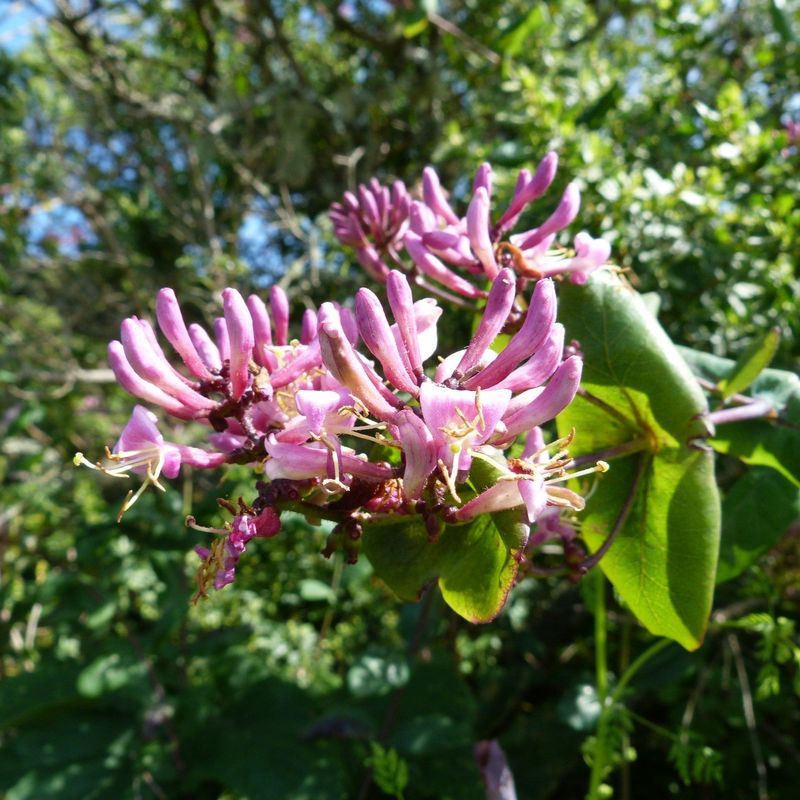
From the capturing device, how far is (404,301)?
0.71 m

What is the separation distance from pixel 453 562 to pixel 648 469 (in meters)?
0.35

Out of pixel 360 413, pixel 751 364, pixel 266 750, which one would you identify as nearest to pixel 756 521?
pixel 751 364

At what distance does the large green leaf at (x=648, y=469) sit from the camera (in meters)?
0.87

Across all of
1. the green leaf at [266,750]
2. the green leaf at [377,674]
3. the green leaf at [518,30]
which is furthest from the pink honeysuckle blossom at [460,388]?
the green leaf at [518,30]

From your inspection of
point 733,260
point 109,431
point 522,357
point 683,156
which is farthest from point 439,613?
point 109,431

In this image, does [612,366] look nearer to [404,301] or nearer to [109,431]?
[404,301]

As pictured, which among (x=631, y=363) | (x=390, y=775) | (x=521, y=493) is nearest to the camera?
(x=521, y=493)

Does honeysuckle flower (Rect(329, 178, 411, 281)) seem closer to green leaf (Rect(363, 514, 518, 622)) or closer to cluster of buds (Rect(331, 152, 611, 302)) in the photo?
cluster of buds (Rect(331, 152, 611, 302))

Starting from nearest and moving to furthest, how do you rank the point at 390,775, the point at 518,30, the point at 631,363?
the point at 631,363 < the point at 390,775 < the point at 518,30

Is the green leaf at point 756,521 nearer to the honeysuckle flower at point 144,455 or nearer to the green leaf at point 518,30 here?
the honeysuckle flower at point 144,455

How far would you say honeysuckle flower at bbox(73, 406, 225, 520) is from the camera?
728 millimetres

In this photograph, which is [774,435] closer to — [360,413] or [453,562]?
[453,562]

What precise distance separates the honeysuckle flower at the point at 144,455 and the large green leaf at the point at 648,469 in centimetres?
49

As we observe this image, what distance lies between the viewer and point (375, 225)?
1224mm
